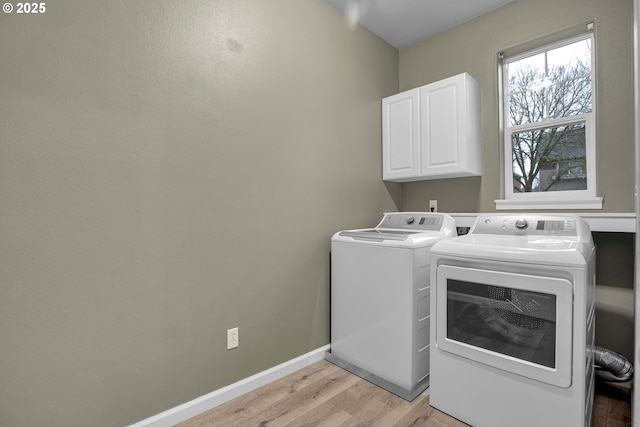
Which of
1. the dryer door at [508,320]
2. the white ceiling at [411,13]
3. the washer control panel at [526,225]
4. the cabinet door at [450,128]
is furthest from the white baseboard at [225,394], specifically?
the white ceiling at [411,13]

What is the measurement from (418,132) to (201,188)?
5.89 feet

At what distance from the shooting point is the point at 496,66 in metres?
2.51

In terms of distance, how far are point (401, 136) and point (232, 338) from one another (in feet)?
6.76

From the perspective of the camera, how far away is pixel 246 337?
6.33ft

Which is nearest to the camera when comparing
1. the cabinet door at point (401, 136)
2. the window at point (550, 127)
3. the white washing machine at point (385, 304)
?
the white washing machine at point (385, 304)

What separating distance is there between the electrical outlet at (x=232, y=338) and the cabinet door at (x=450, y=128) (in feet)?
6.12

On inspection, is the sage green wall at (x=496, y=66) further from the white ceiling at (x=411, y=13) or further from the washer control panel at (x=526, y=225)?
the washer control panel at (x=526, y=225)

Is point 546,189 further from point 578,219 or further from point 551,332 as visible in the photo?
point 551,332

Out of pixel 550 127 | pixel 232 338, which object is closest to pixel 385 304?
pixel 232 338

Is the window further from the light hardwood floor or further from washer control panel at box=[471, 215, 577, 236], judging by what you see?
the light hardwood floor

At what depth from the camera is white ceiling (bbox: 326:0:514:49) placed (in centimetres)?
244

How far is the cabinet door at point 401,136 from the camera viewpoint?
2.67m

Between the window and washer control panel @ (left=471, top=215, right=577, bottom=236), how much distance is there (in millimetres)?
456

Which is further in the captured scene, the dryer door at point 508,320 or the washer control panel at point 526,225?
the washer control panel at point 526,225
